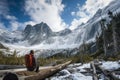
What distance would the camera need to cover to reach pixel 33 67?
1274cm

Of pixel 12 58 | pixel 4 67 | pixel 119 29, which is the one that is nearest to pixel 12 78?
pixel 4 67

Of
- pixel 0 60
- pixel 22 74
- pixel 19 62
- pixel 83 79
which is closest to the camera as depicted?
pixel 22 74

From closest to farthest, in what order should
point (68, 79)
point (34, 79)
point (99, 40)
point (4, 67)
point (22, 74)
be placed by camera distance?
point (22, 74) < point (34, 79) < point (68, 79) < point (4, 67) < point (99, 40)

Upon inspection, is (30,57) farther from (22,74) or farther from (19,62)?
(19,62)

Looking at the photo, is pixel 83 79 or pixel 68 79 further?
pixel 68 79

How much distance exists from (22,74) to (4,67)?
5.76 m

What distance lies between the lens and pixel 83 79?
36.9 feet

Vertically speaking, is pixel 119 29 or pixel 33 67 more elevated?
pixel 119 29

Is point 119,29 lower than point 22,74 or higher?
higher

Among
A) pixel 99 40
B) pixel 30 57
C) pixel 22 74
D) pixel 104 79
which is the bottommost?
pixel 104 79

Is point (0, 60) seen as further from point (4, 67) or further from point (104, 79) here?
point (104, 79)

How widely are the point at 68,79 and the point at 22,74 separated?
12.0ft

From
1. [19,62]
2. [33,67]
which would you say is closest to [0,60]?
[19,62]

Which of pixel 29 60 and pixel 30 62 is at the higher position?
pixel 29 60
